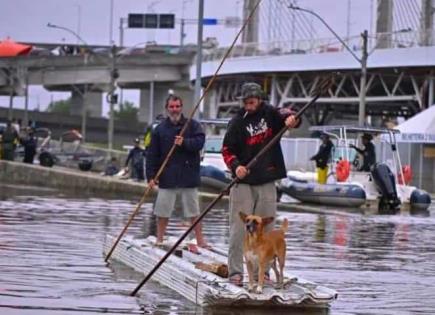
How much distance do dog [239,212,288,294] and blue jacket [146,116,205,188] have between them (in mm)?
3097

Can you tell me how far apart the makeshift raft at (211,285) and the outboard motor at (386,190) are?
17335 mm

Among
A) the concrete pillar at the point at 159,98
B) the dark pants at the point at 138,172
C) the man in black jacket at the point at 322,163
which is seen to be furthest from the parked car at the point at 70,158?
the concrete pillar at the point at 159,98

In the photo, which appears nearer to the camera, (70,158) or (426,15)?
(70,158)

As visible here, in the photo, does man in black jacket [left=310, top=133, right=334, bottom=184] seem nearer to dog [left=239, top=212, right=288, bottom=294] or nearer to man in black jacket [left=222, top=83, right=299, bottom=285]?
man in black jacket [left=222, top=83, right=299, bottom=285]

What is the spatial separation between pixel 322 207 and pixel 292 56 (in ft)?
194

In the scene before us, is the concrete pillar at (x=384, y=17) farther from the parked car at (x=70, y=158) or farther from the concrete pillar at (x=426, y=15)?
the parked car at (x=70, y=158)

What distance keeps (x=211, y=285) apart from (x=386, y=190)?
66.6 feet

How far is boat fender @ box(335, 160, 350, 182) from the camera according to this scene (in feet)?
104

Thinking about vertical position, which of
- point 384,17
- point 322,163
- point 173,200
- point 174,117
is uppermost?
point 384,17

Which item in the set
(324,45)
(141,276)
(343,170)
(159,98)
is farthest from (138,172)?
(159,98)

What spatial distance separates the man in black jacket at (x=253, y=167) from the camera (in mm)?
11227

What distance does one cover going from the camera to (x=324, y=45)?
86.3 meters

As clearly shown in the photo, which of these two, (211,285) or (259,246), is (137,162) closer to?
(211,285)

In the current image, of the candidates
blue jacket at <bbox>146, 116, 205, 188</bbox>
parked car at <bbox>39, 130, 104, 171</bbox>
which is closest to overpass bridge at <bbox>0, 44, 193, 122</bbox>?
parked car at <bbox>39, 130, 104, 171</bbox>
